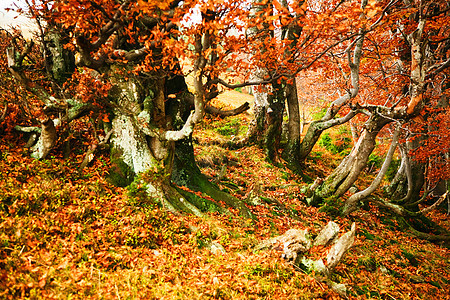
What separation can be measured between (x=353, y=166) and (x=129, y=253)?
7.87 m

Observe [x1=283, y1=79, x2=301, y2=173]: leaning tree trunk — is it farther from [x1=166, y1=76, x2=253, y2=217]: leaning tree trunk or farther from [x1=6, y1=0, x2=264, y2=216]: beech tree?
[x1=6, y1=0, x2=264, y2=216]: beech tree

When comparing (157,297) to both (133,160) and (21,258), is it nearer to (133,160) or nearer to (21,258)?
(21,258)

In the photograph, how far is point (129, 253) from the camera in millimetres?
3879

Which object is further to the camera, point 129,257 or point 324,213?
point 324,213

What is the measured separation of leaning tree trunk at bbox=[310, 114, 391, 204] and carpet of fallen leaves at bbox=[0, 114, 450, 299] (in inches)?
89.3

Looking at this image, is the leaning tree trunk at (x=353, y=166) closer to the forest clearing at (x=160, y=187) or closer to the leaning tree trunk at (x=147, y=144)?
the forest clearing at (x=160, y=187)

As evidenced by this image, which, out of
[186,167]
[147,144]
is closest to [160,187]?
[147,144]

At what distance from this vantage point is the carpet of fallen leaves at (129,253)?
10.1 ft

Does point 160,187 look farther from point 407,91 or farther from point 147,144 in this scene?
point 407,91

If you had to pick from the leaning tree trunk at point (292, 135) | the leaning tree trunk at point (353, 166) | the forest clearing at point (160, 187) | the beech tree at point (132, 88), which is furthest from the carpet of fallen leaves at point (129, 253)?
the leaning tree trunk at point (292, 135)

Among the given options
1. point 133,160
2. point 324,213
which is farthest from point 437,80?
point 133,160

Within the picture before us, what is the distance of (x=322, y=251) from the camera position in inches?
201

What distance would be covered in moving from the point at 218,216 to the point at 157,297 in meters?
2.91

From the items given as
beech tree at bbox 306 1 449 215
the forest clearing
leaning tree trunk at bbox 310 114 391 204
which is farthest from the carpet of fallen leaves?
beech tree at bbox 306 1 449 215
